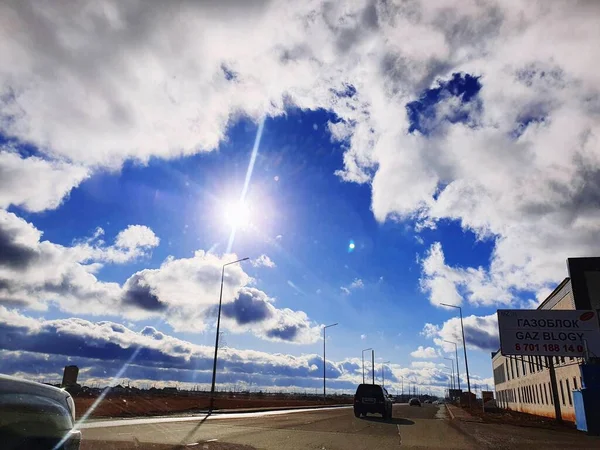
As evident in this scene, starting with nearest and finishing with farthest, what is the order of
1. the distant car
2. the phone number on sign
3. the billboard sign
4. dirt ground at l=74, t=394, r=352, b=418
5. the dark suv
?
the distant car
dirt ground at l=74, t=394, r=352, b=418
the dark suv
the billboard sign
the phone number on sign

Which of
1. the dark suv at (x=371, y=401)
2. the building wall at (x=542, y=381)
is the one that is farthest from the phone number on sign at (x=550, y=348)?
the dark suv at (x=371, y=401)

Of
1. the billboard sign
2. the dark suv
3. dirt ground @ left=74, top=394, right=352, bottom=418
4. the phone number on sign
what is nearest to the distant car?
dirt ground @ left=74, top=394, right=352, bottom=418

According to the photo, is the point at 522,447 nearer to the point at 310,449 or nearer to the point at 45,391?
the point at 310,449

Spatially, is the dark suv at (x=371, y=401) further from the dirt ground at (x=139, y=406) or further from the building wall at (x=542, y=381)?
the dirt ground at (x=139, y=406)

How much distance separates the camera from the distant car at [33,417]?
2582 millimetres

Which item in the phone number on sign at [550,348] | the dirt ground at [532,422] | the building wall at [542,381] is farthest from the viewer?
the building wall at [542,381]

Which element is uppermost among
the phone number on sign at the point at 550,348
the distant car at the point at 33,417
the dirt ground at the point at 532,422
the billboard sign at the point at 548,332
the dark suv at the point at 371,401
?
the billboard sign at the point at 548,332

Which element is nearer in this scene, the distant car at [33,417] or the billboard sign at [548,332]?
the distant car at [33,417]

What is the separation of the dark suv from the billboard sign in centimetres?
985

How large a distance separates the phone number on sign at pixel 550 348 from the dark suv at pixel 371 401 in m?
10.3

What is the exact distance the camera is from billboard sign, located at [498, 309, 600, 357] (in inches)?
1107

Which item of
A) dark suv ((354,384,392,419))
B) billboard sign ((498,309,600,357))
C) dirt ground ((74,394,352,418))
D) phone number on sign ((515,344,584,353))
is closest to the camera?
dirt ground ((74,394,352,418))

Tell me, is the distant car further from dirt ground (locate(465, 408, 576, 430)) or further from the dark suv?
dirt ground (locate(465, 408, 576, 430))

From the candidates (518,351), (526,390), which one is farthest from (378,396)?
(526,390)
